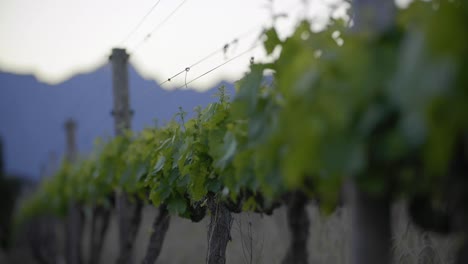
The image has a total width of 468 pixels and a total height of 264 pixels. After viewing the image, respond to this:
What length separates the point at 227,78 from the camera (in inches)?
212

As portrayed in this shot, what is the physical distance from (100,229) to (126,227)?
2627mm

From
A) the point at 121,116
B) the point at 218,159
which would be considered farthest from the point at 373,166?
the point at 121,116

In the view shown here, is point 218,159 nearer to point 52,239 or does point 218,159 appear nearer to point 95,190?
point 95,190

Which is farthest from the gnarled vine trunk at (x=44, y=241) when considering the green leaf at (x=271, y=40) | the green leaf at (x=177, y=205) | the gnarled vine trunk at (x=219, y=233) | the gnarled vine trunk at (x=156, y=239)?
the green leaf at (x=271, y=40)

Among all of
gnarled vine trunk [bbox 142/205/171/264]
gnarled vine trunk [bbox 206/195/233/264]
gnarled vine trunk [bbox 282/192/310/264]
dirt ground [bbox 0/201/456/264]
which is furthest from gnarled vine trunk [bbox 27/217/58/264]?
gnarled vine trunk [bbox 282/192/310/264]

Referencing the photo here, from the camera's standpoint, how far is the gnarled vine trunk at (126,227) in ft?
25.4

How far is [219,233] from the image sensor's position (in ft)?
16.3

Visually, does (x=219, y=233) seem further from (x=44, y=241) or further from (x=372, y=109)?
(x=44, y=241)

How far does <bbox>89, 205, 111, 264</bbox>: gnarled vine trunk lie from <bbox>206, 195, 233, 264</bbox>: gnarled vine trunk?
4.76 metres

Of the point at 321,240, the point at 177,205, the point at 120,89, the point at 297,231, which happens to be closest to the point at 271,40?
the point at 297,231

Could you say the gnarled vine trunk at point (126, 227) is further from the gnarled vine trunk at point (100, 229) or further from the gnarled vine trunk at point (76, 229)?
the gnarled vine trunk at point (76, 229)

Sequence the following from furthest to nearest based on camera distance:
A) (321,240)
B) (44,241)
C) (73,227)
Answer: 1. (44,241)
2. (73,227)
3. (321,240)

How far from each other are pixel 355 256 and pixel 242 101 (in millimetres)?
972

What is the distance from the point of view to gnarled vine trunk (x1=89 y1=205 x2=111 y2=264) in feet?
32.1
